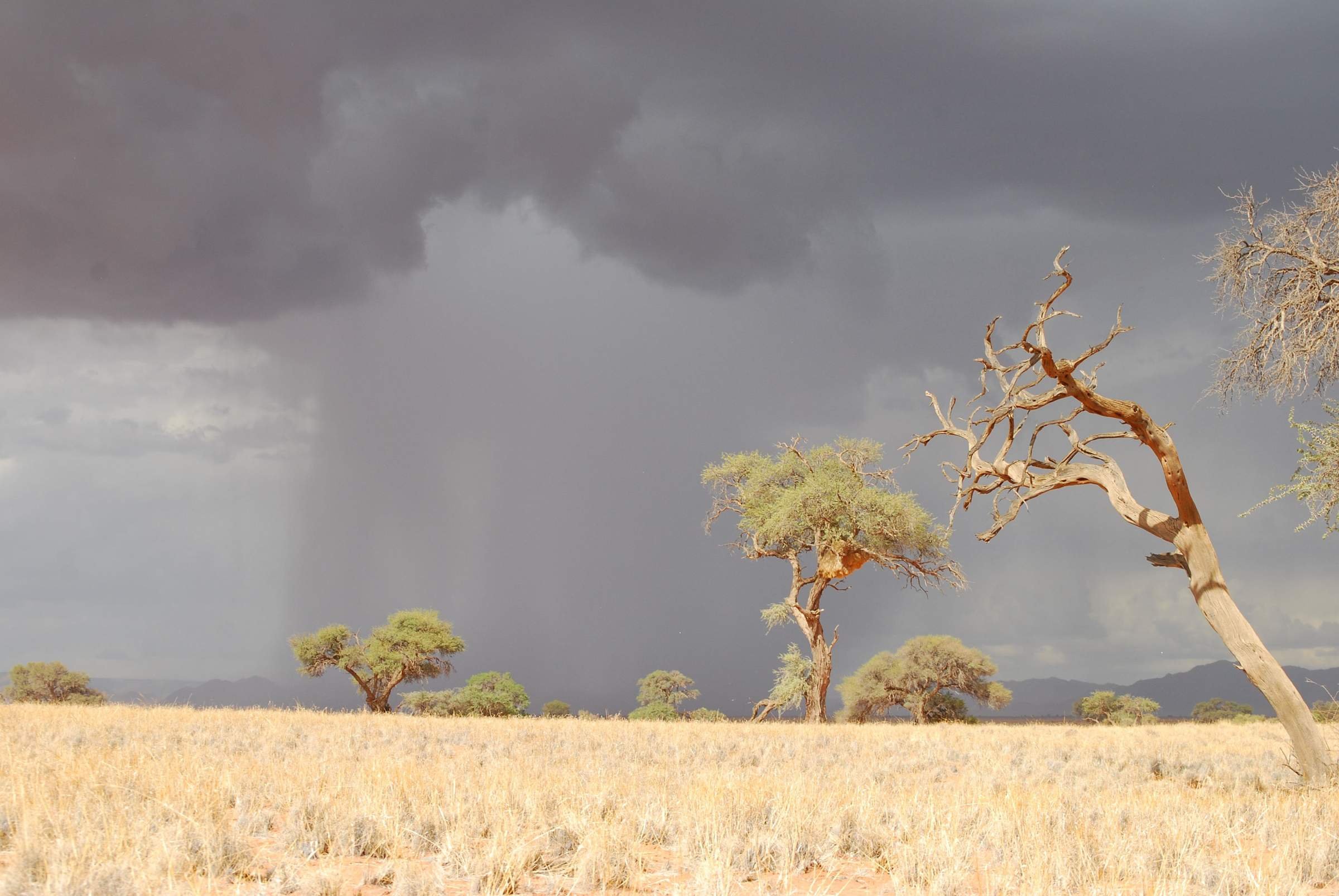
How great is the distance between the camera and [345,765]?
39.7ft

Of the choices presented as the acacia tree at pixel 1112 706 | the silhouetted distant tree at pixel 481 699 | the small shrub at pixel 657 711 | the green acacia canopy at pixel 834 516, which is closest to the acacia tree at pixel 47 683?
the silhouetted distant tree at pixel 481 699

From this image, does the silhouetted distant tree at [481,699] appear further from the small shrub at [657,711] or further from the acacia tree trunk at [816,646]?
the acacia tree trunk at [816,646]

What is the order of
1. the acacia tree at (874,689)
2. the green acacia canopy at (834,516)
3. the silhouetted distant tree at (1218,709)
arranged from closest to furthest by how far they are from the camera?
the green acacia canopy at (834,516), the acacia tree at (874,689), the silhouetted distant tree at (1218,709)

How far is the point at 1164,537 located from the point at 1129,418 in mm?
2116

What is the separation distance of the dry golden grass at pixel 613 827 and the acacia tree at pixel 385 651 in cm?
3537

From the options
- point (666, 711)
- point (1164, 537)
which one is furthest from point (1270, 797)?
point (666, 711)

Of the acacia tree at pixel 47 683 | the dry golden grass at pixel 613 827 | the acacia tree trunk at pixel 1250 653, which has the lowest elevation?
the acacia tree at pixel 47 683

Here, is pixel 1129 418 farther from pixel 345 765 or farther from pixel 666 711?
pixel 666 711

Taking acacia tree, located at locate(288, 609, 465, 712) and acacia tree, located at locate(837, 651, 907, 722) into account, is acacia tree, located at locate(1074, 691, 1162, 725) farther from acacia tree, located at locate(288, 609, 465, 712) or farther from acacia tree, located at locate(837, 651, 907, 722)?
acacia tree, located at locate(288, 609, 465, 712)

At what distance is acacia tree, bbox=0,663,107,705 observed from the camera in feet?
207

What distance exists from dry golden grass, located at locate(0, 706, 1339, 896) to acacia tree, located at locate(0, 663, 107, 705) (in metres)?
61.6

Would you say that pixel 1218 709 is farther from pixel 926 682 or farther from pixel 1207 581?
pixel 1207 581

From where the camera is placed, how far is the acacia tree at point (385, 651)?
161ft

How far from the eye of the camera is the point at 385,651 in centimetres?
4869
